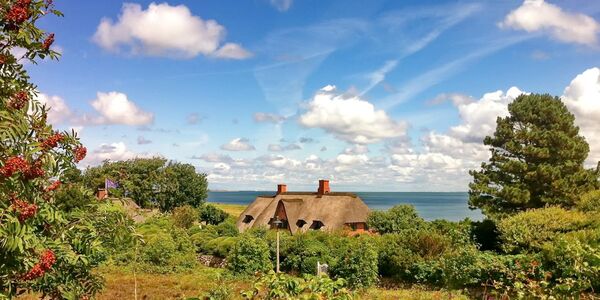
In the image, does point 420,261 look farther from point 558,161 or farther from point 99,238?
point 99,238

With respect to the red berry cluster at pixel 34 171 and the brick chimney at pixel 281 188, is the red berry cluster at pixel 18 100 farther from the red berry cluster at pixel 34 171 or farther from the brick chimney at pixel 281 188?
the brick chimney at pixel 281 188

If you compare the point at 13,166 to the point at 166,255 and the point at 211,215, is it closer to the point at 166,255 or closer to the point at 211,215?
the point at 166,255

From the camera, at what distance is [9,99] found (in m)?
4.23

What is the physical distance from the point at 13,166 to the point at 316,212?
34.7 metres

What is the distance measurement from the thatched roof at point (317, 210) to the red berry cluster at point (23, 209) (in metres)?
32.1

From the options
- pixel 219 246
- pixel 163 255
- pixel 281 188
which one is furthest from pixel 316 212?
pixel 163 255

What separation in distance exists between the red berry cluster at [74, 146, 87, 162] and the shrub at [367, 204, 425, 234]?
91.4ft

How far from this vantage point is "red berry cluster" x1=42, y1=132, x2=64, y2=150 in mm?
4176

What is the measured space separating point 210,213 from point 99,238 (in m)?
52.5

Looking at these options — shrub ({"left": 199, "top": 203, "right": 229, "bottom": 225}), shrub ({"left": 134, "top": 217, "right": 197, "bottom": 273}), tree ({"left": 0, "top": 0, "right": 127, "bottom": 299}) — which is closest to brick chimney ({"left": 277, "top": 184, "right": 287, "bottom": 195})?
shrub ({"left": 199, "top": 203, "right": 229, "bottom": 225})

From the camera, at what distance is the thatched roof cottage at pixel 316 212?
36.1 m

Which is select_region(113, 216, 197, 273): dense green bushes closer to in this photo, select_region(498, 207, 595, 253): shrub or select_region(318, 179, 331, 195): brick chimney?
select_region(318, 179, 331, 195): brick chimney

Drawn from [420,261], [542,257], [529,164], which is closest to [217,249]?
[420,261]

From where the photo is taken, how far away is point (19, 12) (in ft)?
13.3
